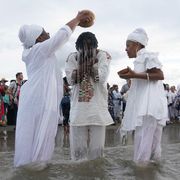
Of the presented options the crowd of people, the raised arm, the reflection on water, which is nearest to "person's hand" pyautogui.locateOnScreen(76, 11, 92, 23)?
the crowd of people

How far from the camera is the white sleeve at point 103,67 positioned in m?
5.97

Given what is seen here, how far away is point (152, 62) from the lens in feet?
19.2

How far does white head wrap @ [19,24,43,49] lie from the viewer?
225 inches

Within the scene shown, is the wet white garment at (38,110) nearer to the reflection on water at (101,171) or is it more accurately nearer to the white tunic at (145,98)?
the reflection on water at (101,171)

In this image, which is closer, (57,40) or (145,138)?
(57,40)

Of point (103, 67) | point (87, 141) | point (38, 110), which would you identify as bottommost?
point (87, 141)

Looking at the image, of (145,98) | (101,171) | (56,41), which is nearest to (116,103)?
(145,98)

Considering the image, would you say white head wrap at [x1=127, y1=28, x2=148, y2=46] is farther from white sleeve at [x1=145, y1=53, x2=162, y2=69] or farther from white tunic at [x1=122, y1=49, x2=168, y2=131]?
white sleeve at [x1=145, y1=53, x2=162, y2=69]

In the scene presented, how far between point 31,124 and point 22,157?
0.45 metres

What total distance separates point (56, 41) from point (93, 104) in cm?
110

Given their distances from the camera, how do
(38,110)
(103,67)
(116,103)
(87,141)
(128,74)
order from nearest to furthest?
(38,110), (128,74), (103,67), (87,141), (116,103)

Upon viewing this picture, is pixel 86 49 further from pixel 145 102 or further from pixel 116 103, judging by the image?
pixel 116 103

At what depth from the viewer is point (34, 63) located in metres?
5.68

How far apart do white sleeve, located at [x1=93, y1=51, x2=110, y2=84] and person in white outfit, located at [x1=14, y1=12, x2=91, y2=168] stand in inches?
24.3
